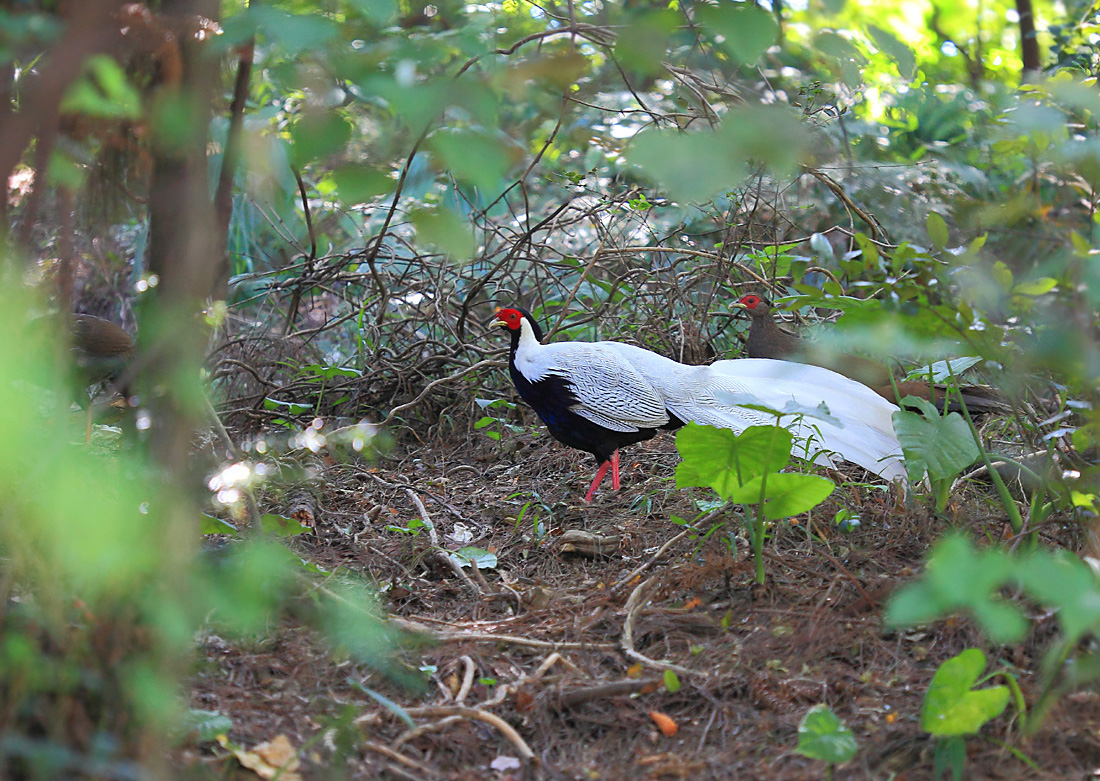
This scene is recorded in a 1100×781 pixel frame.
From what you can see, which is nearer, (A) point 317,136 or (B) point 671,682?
(A) point 317,136

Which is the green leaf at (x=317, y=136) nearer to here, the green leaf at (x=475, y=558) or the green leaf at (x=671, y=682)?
the green leaf at (x=671, y=682)

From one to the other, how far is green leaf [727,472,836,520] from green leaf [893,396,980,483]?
1.07 feet

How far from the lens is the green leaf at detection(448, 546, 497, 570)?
8.37 feet

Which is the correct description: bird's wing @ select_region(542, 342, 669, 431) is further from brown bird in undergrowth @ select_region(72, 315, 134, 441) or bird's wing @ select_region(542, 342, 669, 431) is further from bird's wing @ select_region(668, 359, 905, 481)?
brown bird in undergrowth @ select_region(72, 315, 134, 441)

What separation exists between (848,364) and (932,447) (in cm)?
123

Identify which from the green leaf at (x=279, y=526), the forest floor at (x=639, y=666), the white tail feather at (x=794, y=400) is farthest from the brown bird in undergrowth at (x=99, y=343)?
the white tail feather at (x=794, y=400)

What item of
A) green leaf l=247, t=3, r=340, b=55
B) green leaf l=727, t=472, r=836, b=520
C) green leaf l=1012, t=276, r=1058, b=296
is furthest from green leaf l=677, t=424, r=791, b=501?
green leaf l=247, t=3, r=340, b=55

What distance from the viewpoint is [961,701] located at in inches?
54.4

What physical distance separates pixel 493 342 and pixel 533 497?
1.35 metres

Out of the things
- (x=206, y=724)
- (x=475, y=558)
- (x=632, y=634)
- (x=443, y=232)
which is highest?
(x=443, y=232)

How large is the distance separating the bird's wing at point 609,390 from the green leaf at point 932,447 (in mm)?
1271

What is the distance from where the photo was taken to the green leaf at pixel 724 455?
2.13 m

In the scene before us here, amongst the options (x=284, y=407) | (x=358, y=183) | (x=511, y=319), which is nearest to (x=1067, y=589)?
Result: (x=358, y=183)

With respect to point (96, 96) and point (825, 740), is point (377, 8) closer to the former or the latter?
point (96, 96)
